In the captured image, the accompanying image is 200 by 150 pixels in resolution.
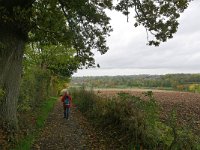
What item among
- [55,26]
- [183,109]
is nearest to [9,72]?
[55,26]

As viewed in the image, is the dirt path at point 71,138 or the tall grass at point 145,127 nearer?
the tall grass at point 145,127

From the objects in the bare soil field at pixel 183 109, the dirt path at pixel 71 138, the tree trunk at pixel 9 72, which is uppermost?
the tree trunk at pixel 9 72

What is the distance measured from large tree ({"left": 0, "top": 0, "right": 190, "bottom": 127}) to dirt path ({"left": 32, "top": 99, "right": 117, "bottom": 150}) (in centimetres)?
165

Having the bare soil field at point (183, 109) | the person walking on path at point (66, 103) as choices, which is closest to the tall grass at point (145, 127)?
the bare soil field at point (183, 109)

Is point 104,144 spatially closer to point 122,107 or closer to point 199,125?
point 122,107

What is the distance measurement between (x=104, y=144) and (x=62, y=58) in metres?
30.0

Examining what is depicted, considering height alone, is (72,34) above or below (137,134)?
above

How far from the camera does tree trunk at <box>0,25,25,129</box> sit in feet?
44.4

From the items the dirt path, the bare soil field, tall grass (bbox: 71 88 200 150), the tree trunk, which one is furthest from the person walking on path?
the tree trunk

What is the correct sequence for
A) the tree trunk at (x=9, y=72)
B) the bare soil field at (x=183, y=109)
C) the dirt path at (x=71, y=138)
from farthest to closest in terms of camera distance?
the bare soil field at (x=183, y=109) → the tree trunk at (x=9, y=72) → the dirt path at (x=71, y=138)

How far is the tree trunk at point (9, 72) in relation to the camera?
44.4 ft

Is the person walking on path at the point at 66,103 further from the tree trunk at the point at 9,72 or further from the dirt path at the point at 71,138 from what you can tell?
the tree trunk at the point at 9,72

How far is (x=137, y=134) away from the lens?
12.0m

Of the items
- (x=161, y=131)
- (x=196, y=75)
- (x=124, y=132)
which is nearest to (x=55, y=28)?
(x=124, y=132)
